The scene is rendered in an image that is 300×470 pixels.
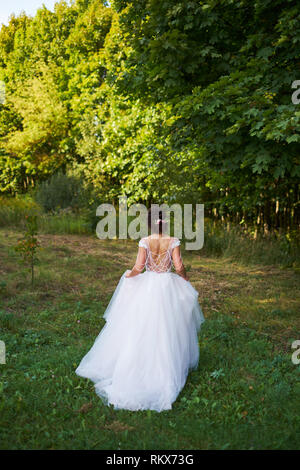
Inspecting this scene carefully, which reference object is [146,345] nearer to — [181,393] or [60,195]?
[181,393]

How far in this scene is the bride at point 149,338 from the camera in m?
3.76

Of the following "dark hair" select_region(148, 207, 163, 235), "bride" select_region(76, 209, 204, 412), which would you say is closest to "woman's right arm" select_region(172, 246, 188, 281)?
"bride" select_region(76, 209, 204, 412)

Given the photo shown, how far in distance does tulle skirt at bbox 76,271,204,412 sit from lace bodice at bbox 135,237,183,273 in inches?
3.9

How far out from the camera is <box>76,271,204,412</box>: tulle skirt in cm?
374

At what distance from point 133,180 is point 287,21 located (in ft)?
31.8

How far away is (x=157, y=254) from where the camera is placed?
4.21m

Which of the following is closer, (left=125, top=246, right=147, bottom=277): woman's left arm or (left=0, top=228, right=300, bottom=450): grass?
(left=0, top=228, right=300, bottom=450): grass

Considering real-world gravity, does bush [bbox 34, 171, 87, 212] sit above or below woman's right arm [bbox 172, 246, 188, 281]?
above

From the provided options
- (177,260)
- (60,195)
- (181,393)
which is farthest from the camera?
(60,195)

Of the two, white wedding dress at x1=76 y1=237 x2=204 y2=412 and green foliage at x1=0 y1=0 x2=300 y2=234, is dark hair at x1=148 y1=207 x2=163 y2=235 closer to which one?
white wedding dress at x1=76 y1=237 x2=204 y2=412

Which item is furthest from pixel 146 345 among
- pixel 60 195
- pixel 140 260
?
pixel 60 195

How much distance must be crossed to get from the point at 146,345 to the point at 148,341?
0.15ft

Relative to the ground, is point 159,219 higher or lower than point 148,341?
higher
